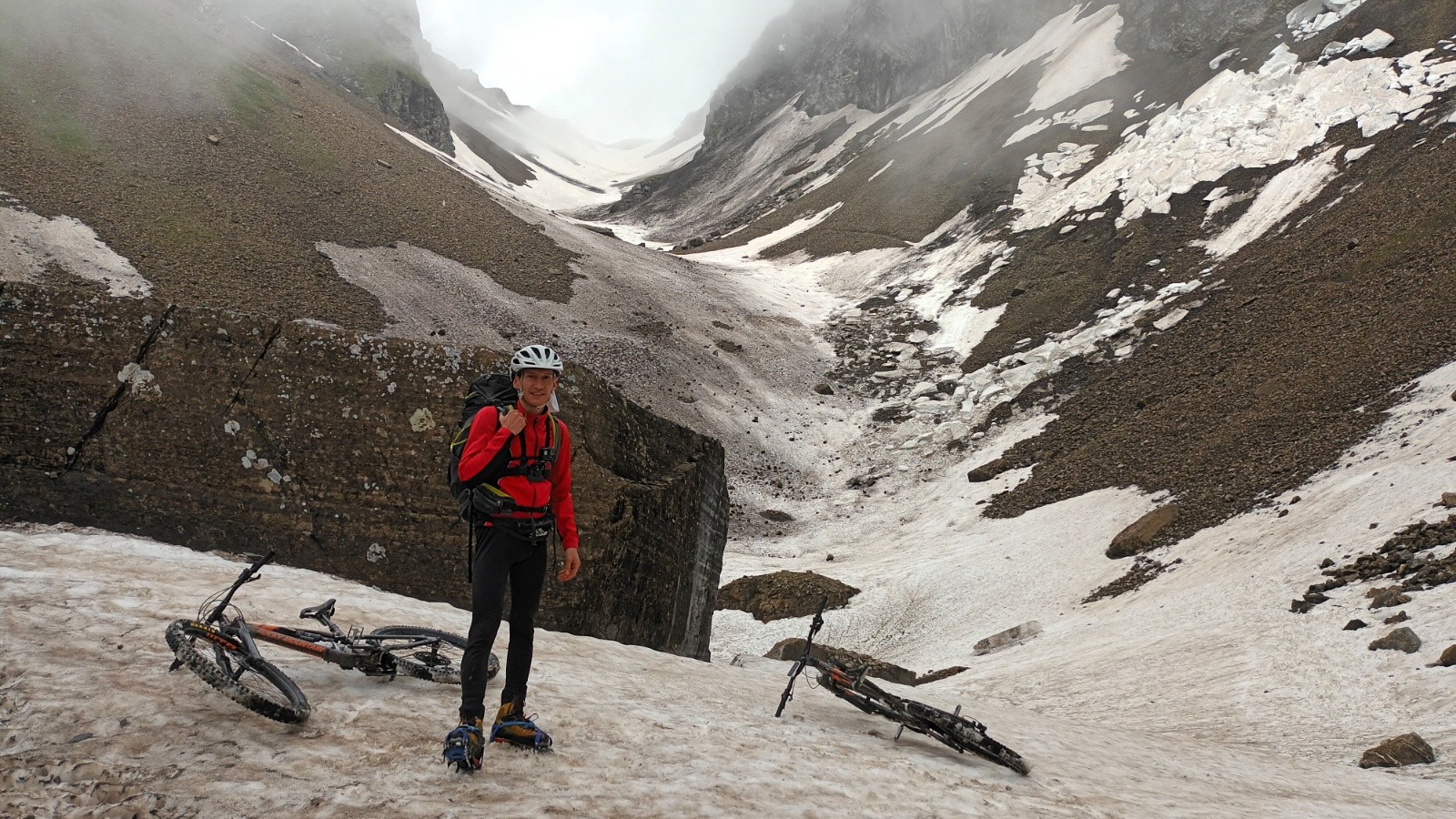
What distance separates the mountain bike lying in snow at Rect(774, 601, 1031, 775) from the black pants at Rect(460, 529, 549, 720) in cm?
248

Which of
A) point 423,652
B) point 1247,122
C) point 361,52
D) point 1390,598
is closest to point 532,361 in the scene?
point 423,652

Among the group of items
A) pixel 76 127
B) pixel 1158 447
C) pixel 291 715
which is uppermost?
pixel 76 127

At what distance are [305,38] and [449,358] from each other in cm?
10958

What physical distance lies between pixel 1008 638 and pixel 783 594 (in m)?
6.40

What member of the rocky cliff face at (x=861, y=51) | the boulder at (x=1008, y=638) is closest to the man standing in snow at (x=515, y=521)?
the boulder at (x=1008, y=638)

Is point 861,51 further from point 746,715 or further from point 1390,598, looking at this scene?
point 746,715

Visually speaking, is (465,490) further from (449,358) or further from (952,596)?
(952,596)

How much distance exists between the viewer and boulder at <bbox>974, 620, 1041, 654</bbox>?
19000 mm

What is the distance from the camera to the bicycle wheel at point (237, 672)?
16.3 ft

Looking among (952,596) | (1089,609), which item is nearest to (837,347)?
(952,596)

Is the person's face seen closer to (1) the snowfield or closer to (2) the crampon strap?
(2) the crampon strap

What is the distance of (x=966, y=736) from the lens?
7.05m

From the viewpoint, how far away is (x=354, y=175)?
45812 millimetres

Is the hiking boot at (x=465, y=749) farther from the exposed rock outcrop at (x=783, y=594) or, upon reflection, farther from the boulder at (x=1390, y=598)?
the exposed rock outcrop at (x=783, y=594)
